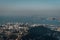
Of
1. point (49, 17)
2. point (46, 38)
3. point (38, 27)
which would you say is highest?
point (49, 17)

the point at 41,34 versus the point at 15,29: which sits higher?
the point at 15,29

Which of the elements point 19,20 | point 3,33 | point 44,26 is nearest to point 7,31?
point 3,33

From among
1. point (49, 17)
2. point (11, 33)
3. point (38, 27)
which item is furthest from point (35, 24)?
point (11, 33)

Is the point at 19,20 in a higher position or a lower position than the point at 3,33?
higher

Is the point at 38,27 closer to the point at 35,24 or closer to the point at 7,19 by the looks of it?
the point at 35,24

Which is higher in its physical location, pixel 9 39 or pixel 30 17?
pixel 30 17

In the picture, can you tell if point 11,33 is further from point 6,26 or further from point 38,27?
point 38,27

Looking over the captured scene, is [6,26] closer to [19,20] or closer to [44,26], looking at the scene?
[19,20]

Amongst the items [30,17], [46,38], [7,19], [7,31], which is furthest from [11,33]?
[46,38]
